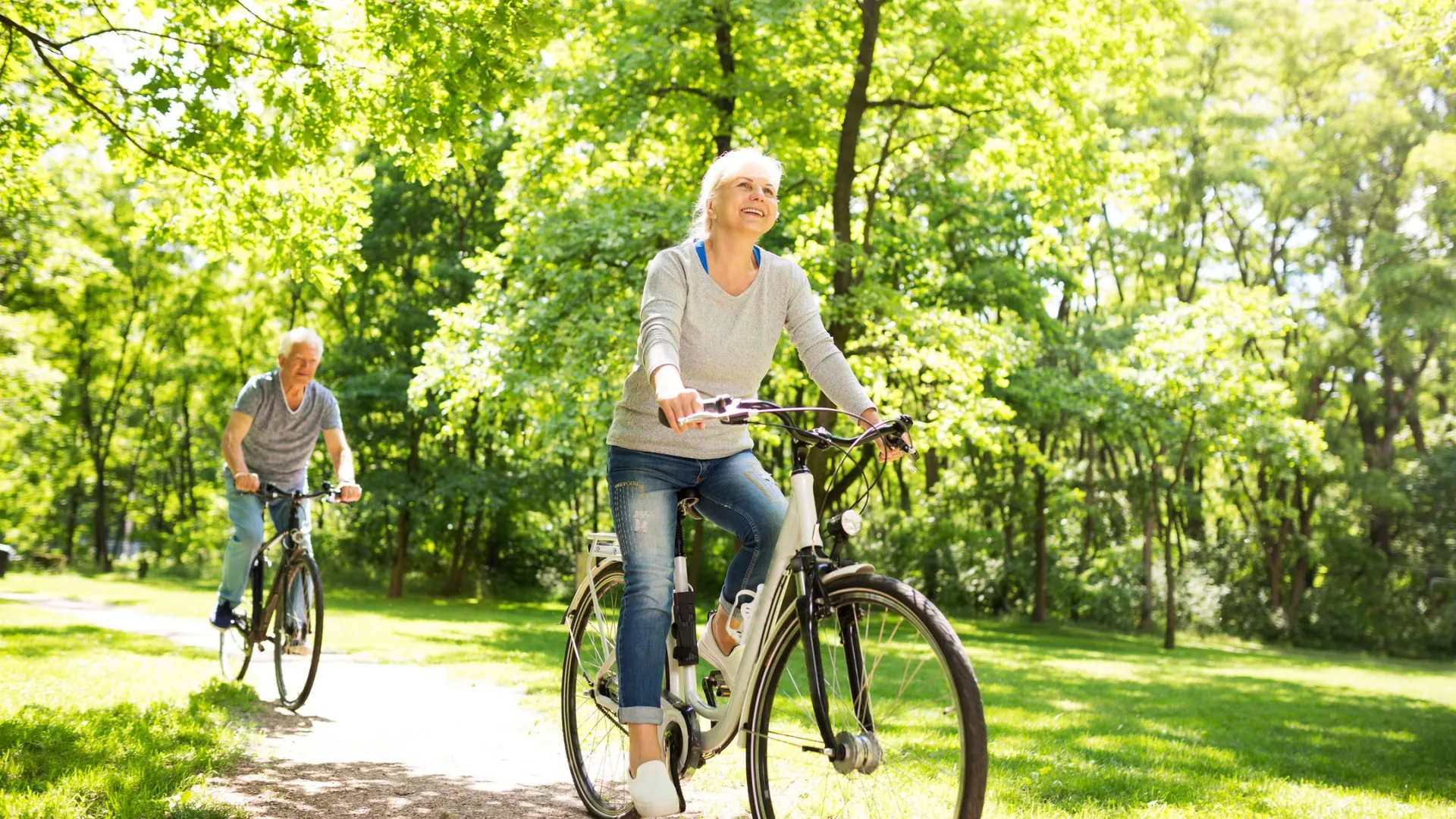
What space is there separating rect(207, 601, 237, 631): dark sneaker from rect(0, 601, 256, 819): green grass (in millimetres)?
361

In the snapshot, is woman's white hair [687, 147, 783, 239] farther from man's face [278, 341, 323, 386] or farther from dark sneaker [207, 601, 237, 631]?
dark sneaker [207, 601, 237, 631]

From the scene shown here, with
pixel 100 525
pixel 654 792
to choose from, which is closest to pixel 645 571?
pixel 654 792

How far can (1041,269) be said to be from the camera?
23.4 metres

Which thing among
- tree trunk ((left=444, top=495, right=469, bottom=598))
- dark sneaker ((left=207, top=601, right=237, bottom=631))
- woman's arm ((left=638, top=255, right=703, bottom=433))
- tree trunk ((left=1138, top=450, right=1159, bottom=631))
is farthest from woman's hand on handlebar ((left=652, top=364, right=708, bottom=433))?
tree trunk ((left=444, top=495, right=469, bottom=598))

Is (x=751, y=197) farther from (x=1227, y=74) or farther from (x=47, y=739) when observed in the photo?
(x=1227, y=74)

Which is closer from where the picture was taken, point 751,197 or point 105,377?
point 751,197

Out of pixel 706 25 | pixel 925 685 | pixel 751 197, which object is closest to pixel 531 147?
pixel 706 25

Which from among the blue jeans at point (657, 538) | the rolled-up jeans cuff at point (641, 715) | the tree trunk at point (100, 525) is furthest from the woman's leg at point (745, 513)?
the tree trunk at point (100, 525)

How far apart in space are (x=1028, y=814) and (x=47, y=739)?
4.04m

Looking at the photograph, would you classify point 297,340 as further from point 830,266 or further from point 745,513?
point 830,266

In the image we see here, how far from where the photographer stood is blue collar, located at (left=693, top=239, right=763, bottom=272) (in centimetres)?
380

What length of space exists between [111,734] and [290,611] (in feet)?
5.76

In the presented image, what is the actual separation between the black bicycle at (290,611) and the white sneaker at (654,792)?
375 centimetres

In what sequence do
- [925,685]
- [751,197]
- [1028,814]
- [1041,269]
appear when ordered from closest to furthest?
[925,685]
[751,197]
[1028,814]
[1041,269]
